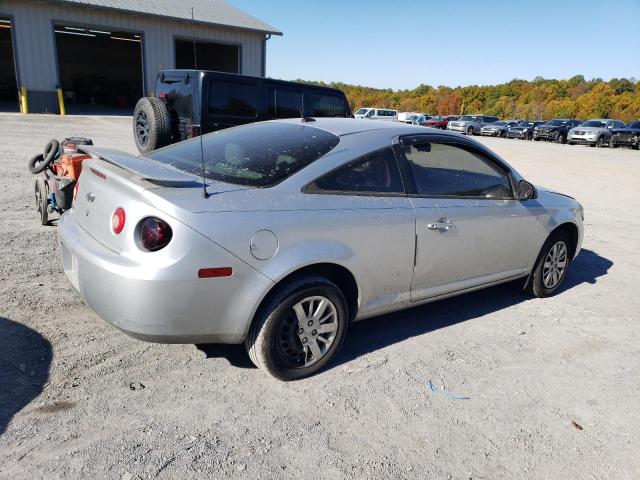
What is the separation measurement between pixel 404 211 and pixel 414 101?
73667 mm

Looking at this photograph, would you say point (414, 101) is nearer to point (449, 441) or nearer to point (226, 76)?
point (226, 76)

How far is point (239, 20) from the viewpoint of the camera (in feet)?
89.9

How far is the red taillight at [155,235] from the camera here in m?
2.62

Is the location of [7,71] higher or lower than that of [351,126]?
higher

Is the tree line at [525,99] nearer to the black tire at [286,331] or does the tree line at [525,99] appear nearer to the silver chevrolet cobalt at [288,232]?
the silver chevrolet cobalt at [288,232]

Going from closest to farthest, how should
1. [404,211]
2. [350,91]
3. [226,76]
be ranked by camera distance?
[404,211], [226,76], [350,91]

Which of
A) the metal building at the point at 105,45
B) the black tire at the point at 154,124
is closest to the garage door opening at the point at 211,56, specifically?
the metal building at the point at 105,45

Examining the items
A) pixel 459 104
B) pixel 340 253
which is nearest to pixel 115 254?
pixel 340 253

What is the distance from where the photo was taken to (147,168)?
3.06 meters

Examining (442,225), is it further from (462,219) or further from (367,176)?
(367,176)

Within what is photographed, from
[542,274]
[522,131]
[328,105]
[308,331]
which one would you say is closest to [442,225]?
[308,331]

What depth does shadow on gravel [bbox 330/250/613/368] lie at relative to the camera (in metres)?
3.69

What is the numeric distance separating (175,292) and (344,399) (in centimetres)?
117

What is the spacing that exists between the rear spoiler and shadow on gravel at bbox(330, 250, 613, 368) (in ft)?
5.08
